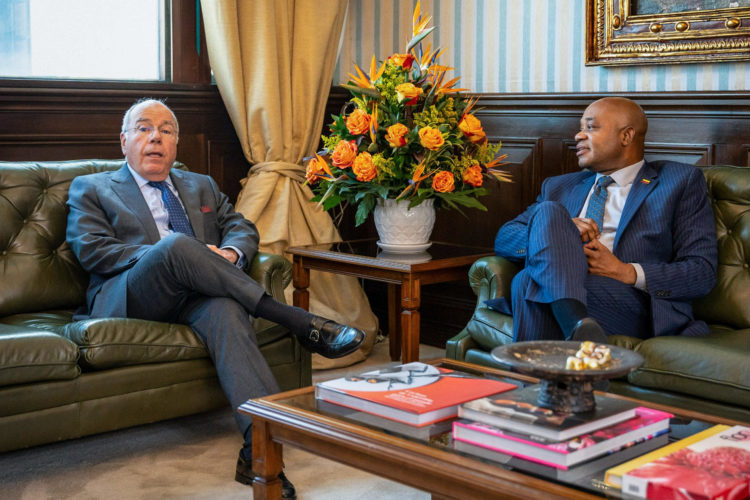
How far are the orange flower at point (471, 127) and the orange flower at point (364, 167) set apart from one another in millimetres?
379

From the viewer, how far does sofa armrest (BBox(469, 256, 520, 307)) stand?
3121mm

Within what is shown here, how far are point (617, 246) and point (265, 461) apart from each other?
5.39 feet

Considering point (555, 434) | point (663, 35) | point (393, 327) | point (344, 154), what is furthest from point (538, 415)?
point (393, 327)

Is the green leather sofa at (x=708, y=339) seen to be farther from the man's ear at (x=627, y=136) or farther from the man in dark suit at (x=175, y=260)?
the man in dark suit at (x=175, y=260)

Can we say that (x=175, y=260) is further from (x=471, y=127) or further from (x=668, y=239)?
(x=668, y=239)

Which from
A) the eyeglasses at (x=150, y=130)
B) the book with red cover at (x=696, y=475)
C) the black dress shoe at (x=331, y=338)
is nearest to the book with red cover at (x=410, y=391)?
the book with red cover at (x=696, y=475)

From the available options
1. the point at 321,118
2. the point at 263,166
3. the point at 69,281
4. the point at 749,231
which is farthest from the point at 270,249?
the point at 749,231

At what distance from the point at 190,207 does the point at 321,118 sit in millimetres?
1246

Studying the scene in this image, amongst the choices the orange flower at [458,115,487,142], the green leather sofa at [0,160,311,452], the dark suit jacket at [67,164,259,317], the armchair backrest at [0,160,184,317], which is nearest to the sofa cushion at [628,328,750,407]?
the orange flower at [458,115,487,142]

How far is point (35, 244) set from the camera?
322 centimetres

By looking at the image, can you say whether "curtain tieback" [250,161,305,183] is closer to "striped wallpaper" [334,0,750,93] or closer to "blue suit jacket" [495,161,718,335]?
"striped wallpaper" [334,0,750,93]

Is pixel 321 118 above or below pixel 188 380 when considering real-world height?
above

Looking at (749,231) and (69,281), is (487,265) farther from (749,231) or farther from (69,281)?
(69,281)

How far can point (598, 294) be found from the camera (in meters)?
2.92
